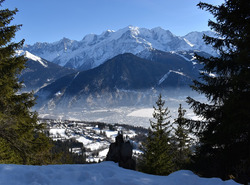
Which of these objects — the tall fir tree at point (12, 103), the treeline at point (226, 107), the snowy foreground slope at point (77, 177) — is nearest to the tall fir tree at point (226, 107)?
the treeline at point (226, 107)

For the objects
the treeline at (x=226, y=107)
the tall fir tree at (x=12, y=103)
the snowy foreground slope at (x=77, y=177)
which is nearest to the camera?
the snowy foreground slope at (x=77, y=177)

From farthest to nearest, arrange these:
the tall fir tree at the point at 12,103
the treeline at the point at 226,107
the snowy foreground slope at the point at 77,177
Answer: the tall fir tree at the point at 12,103 < the treeline at the point at 226,107 < the snowy foreground slope at the point at 77,177

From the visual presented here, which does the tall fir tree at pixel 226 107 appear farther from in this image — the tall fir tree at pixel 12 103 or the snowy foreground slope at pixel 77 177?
the tall fir tree at pixel 12 103

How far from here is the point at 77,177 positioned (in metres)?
8.35

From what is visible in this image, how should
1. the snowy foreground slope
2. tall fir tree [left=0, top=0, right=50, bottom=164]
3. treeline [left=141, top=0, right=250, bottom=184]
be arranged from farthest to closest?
tall fir tree [left=0, top=0, right=50, bottom=164], treeline [left=141, top=0, right=250, bottom=184], the snowy foreground slope

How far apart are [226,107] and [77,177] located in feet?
22.0

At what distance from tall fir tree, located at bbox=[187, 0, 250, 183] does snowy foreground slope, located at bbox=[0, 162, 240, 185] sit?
290cm

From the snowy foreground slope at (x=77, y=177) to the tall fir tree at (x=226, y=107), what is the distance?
2.90m

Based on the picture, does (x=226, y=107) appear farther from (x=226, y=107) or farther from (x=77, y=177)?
(x=77, y=177)

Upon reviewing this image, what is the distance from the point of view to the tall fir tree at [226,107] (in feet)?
32.4

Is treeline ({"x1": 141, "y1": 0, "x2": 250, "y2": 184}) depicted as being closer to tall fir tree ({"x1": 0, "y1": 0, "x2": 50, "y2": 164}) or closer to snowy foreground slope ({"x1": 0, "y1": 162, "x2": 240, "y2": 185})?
snowy foreground slope ({"x1": 0, "y1": 162, "x2": 240, "y2": 185})

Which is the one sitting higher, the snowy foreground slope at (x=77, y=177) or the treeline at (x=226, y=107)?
the treeline at (x=226, y=107)

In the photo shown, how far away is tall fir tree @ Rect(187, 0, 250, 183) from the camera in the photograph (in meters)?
9.88

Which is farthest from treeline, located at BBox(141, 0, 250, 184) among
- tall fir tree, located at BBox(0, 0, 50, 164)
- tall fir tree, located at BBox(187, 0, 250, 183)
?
tall fir tree, located at BBox(0, 0, 50, 164)
